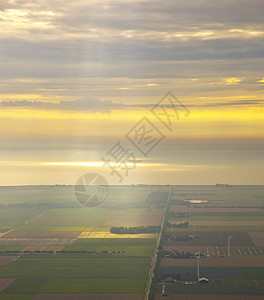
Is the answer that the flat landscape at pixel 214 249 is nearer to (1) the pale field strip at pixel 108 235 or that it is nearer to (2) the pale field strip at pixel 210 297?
(2) the pale field strip at pixel 210 297

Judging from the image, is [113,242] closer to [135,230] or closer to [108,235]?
[108,235]

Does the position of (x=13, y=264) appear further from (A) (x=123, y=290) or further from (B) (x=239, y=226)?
(B) (x=239, y=226)

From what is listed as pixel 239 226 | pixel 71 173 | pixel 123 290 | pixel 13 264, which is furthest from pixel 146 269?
pixel 71 173

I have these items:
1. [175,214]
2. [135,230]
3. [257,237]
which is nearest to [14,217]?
[135,230]

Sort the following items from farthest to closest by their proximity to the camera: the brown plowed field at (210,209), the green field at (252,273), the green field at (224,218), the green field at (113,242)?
the brown plowed field at (210,209) < the green field at (224,218) < the green field at (113,242) < the green field at (252,273)

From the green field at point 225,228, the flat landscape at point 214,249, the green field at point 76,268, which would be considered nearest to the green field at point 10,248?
the green field at point 76,268

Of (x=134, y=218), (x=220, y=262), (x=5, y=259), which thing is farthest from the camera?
(x=134, y=218)
